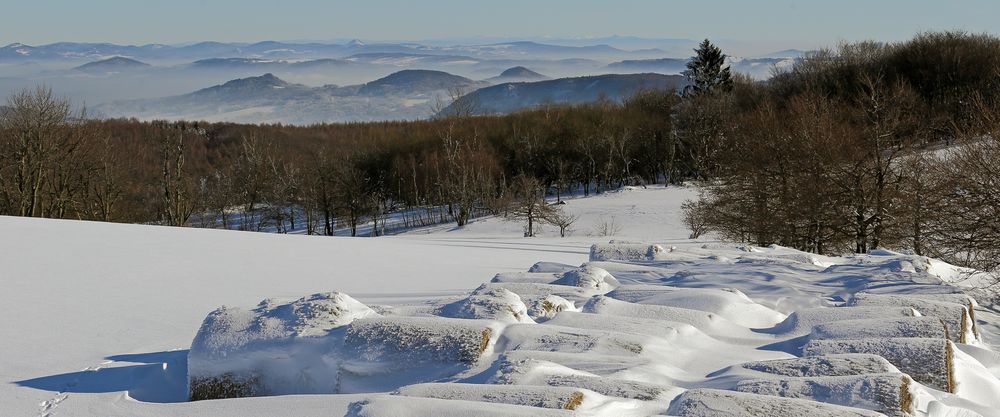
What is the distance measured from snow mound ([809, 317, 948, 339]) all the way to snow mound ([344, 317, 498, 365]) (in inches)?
86.7

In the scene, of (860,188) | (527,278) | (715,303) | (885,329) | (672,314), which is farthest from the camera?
(860,188)

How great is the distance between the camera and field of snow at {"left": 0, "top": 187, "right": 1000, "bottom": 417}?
4.00 metres

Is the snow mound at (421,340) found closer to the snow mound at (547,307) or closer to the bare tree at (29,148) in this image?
the snow mound at (547,307)

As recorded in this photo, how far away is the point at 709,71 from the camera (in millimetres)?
72438

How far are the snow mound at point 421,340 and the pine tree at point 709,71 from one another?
69.8 metres

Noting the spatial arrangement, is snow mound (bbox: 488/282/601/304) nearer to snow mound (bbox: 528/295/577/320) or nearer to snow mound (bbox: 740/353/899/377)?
snow mound (bbox: 528/295/577/320)

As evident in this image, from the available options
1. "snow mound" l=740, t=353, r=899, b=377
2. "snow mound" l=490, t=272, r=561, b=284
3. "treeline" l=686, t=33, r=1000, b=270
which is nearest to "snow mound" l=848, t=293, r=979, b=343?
"snow mound" l=740, t=353, r=899, b=377

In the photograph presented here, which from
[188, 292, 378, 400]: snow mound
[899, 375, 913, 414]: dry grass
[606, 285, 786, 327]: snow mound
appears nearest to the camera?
[899, 375, 913, 414]: dry grass

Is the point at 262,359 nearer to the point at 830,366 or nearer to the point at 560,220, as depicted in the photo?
the point at 830,366

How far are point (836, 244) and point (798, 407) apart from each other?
23.7m

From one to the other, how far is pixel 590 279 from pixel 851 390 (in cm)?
359

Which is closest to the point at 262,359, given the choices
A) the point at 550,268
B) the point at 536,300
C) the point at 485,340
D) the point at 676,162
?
the point at 485,340

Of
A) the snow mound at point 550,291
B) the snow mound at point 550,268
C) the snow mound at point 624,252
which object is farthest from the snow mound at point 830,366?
the snow mound at point 624,252

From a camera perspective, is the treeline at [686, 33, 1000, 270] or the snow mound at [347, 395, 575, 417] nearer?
the snow mound at [347, 395, 575, 417]
